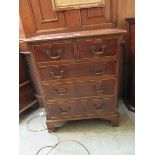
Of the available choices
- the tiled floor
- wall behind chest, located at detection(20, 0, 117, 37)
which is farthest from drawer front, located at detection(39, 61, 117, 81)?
the tiled floor

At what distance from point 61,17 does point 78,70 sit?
0.60 metres

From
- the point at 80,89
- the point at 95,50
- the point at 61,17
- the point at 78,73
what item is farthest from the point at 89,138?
the point at 61,17

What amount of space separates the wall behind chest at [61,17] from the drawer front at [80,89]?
0.58 m

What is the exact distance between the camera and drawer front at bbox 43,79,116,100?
1.65 m

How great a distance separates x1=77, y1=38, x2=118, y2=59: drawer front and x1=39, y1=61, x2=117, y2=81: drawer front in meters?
0.08

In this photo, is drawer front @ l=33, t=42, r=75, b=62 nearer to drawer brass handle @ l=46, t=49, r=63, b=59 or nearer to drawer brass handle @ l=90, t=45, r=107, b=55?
drawer brass handle @ l=46, t=49, r=63, b=59

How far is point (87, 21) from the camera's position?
180cm

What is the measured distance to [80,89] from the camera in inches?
65.9

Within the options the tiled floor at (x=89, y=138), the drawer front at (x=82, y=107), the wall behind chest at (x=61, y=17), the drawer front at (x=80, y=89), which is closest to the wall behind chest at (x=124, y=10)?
the wall behind chest at (x=61, y=17)
